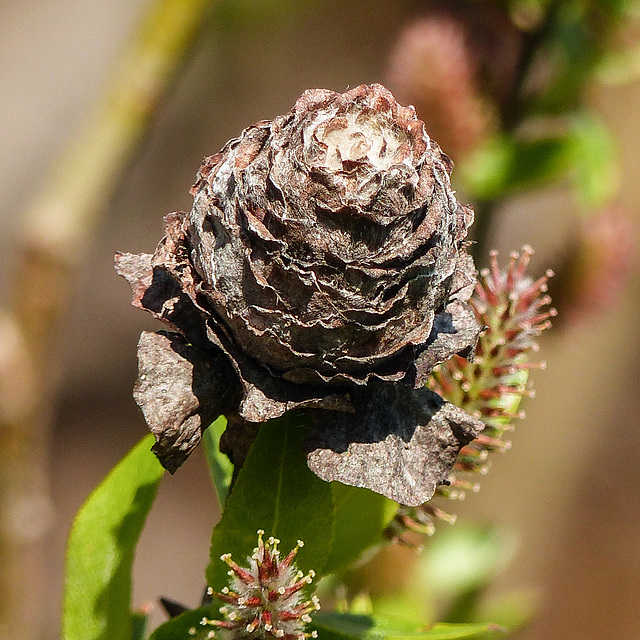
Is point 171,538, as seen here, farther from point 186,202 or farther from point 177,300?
→ point 177,300

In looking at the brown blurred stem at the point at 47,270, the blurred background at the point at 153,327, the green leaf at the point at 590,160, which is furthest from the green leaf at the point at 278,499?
the blurred background at the point at 153,327

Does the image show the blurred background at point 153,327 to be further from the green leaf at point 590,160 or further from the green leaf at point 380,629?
the green leaf at point 380,629

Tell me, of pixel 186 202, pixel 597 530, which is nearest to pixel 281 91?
pixel 186 202

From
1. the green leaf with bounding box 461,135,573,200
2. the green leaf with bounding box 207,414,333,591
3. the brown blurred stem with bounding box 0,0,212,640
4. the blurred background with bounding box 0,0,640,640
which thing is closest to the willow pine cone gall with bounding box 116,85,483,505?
the green leaf with bounding box 207,414,333,591

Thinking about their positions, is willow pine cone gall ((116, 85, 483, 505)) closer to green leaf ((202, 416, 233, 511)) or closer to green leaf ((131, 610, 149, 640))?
green leaf ((202, 416, 233, 511))

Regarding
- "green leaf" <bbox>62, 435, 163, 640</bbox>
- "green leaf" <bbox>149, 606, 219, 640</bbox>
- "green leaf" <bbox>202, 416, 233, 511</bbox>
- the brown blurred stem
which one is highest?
the brown blurred stem

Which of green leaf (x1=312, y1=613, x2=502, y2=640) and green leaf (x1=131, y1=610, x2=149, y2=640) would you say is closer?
green leaf (x1=312, y1=613, x2=502, y2=640)
